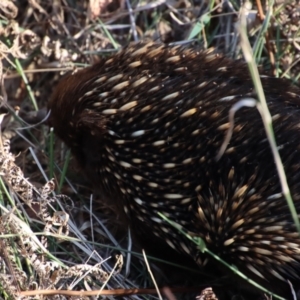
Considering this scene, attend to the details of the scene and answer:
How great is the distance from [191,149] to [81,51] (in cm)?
129

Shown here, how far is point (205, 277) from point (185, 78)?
0.75 m

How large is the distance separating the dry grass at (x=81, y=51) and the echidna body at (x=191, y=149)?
0.28 m

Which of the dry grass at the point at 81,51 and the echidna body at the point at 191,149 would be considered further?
the dry grass at the point at 81,51

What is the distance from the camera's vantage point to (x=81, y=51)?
3375 millimetres

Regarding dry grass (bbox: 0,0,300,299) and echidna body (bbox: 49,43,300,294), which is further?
dry grass (bbox: 0,0,300,299)

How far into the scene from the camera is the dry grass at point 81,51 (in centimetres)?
281

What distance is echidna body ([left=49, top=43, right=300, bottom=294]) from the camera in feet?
7.13

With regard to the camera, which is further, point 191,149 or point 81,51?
point 81,51

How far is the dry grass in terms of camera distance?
9.21 ft

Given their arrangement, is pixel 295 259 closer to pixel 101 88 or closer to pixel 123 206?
pixel 123 206

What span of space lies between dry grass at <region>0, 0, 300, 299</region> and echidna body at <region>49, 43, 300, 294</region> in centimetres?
28

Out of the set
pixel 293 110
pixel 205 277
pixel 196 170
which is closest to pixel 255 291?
pixel 205 277

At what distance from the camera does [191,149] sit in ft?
7.52

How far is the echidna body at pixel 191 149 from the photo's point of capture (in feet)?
7.13
